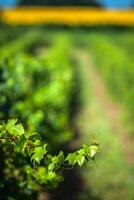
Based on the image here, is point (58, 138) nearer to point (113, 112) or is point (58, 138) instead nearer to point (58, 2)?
point (113, 112)

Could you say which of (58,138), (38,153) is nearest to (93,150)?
(38,153)

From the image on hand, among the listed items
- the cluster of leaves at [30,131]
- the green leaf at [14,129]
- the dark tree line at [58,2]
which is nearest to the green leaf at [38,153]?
the cluster of leaves at [30,131]

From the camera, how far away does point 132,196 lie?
748cm

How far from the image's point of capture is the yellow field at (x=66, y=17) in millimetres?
64438

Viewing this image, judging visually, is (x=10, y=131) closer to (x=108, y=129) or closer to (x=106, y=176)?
(x=106, y=176)

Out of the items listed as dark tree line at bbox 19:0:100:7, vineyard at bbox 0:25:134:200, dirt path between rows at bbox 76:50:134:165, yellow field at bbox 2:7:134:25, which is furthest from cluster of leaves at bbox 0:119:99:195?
dark tree line at bbox 19:0:100:7

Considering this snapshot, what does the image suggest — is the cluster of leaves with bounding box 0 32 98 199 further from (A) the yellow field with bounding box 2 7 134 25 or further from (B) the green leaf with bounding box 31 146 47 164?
(A) the yellow field with bounding box 2 7 134 25

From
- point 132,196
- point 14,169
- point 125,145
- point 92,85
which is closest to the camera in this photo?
point 14,169

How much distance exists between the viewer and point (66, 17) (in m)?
68.0

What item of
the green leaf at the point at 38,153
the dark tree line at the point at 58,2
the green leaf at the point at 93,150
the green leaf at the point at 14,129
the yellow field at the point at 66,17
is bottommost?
the green leaf at the point at 93,150

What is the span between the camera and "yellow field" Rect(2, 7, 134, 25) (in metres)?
64.4

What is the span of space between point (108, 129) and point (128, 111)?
61cm

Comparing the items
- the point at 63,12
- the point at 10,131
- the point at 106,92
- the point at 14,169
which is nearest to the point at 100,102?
the point at 106,92

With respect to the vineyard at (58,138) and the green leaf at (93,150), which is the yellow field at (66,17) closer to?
the vineyard at (58,138)
